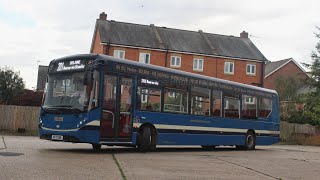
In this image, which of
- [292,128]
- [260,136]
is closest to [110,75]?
[260,136]

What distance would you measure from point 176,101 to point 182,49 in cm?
3695

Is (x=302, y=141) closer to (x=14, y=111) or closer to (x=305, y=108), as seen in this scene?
(x=305, y=108)

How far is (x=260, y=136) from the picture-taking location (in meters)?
23.0

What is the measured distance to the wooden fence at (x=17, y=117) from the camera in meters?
31.0

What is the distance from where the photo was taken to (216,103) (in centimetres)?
1975

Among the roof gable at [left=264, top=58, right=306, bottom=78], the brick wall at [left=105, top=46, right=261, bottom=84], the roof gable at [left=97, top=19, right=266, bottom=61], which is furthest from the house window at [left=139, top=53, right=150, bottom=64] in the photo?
the roof gable at [left=264, top=58, right=306, bottom=78]

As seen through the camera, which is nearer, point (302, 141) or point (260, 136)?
point (260, 136)

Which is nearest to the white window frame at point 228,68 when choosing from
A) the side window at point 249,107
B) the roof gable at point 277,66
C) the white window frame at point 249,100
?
the roof gable at point 277,66

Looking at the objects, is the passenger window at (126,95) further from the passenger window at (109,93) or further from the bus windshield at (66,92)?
the bus windshield at (66,92)

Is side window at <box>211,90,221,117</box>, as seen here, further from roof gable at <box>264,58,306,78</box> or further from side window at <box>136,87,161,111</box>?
roof gable at <box>264,58,306,78</box>

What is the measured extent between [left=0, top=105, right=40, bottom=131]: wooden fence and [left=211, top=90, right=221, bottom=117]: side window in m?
16.2

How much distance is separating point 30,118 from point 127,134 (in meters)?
18.1

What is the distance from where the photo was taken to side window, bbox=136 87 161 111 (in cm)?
1593

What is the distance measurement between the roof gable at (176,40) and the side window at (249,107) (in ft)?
99.0
